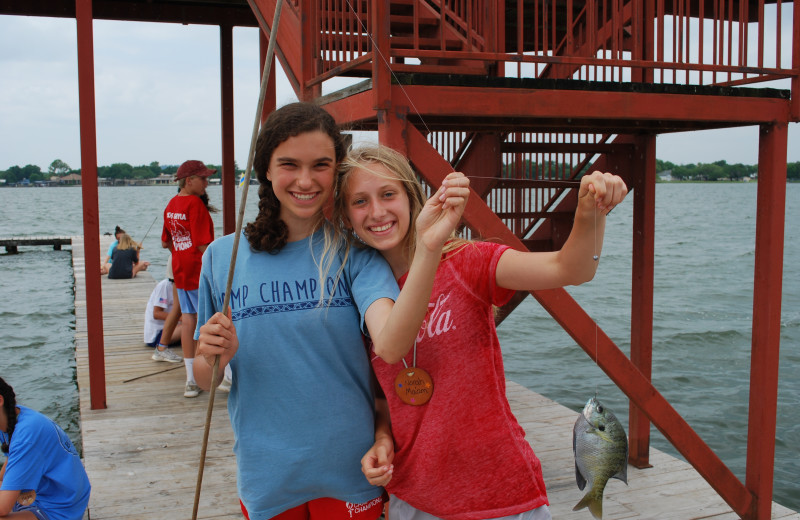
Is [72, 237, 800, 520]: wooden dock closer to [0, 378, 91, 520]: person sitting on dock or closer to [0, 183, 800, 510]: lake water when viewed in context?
[0, 378, 91, 520]: person sitting on dock

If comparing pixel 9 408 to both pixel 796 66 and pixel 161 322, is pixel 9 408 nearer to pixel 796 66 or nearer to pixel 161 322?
pixel 161 322

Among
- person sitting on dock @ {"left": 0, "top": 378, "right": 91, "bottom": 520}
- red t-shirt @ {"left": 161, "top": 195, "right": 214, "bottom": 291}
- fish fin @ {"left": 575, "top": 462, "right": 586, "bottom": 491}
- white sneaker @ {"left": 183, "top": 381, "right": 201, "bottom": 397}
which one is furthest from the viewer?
white sneaker @ {"left": 183, "top": 381, "right": 201, "bottom": 397}

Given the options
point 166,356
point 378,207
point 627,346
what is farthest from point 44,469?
point 627,346

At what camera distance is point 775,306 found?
461 centimetres

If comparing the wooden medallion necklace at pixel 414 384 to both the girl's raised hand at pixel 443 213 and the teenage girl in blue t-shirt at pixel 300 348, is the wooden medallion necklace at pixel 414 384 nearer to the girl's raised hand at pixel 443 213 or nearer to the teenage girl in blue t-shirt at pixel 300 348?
the teenage girl in blue t-shirt at pixel 300 348

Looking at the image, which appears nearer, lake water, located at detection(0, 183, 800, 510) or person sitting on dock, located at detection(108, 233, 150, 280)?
lake water, located at detection(0, 183, 800, 510)

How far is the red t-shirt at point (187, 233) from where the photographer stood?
21.5ft

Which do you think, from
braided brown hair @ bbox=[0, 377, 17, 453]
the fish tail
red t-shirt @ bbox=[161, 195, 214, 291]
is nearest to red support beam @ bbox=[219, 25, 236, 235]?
red t-shirt @ bbox=[161, 195, 214, 291]

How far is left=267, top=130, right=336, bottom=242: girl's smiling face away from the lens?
2.29 m

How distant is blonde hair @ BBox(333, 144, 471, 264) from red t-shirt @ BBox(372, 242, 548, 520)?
0.14 meters

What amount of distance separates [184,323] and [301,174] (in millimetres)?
4465

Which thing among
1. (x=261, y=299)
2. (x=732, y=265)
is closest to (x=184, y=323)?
(x=261, y=299)

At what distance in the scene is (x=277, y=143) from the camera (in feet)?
7.54

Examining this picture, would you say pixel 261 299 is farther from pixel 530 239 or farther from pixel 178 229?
pixel 178 229
